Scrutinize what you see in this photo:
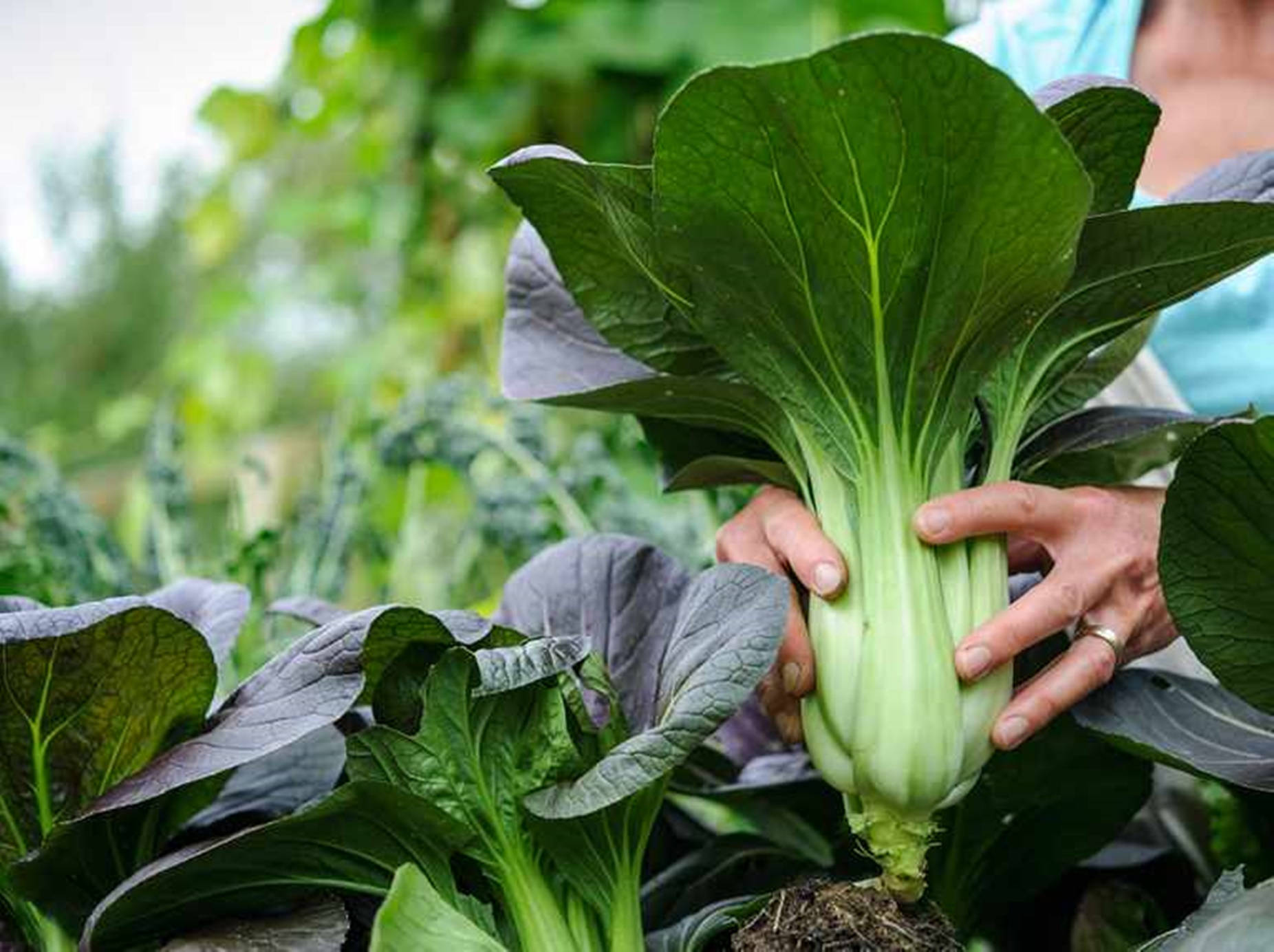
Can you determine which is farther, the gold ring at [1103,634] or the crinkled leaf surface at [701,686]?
the gold ring at [1103,634]

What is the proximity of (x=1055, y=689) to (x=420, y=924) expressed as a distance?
1.03 feet

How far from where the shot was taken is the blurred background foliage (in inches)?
53.6

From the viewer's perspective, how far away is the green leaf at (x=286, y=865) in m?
0.66

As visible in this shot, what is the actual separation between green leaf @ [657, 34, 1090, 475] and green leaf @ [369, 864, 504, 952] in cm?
27

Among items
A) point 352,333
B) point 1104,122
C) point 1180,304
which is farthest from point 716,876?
point 352,333

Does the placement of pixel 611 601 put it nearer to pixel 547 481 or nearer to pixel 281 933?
pixel 281 933

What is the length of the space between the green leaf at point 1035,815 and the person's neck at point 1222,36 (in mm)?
668

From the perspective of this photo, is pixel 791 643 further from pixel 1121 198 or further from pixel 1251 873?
pixel 1251 873

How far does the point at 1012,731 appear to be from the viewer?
26.9 inches

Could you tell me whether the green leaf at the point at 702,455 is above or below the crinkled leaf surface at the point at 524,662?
above

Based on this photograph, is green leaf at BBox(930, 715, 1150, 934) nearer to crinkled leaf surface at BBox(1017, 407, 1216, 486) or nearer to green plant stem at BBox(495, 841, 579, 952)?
crinkled leaf surface at BBox(1017, 407, 1216, 486)

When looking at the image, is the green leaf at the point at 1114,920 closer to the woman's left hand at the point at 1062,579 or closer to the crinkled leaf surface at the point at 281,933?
the woman's left hand at the point at 1062,579

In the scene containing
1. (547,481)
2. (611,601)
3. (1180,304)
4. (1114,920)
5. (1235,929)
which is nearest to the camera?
(1235,929)

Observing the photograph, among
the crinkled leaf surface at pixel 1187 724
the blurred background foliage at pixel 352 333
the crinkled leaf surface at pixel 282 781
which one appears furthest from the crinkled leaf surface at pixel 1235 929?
the blurred background foliage at pixel 352 333
